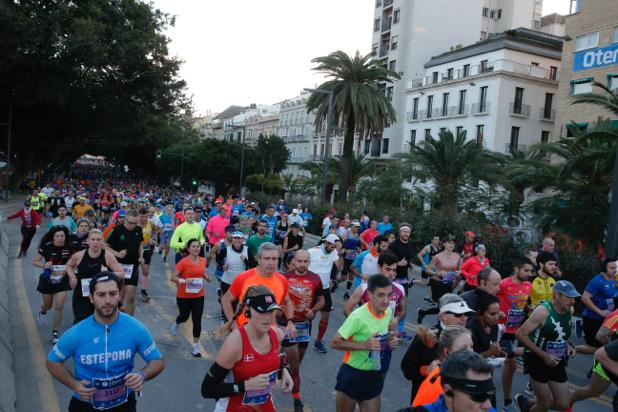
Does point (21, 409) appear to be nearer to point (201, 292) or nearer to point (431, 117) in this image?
point (201, 292)

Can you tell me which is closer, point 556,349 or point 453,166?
point 556,349

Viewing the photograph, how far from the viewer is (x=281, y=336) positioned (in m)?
4.02

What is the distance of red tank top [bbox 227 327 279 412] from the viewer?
3.67m

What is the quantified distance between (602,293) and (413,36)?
48.6m

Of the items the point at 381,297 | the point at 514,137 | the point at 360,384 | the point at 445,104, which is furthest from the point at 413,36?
the point at 360,384

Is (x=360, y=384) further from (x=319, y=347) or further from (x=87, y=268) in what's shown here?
(x=87, y=268)

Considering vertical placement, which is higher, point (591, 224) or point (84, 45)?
point (84, 45)

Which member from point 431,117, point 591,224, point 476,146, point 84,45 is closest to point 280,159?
point 431,117

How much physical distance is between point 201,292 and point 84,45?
76.7ft

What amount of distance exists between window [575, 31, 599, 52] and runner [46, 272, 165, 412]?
34.9 metres

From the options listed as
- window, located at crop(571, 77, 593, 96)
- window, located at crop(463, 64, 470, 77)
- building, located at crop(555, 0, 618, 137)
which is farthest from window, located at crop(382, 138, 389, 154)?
window, located at crop(571, 77, 593, 96)

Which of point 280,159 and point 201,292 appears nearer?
point 201,292

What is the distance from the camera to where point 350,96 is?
95.6 ft

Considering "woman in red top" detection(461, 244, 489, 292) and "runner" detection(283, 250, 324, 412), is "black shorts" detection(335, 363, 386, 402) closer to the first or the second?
"runner" detection(283, 250, 324, 412)
